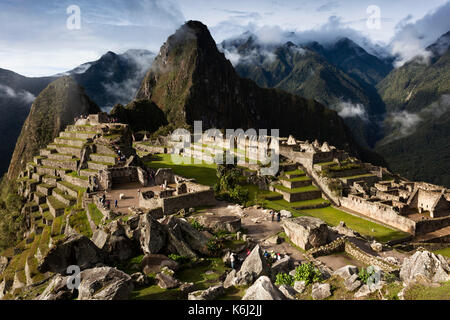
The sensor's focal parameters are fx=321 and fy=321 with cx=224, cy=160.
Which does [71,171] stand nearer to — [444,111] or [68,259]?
[68,259]

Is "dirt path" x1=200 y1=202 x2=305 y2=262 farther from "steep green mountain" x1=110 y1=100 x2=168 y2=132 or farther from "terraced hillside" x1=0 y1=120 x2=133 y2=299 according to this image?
"steep green mountain" x1=110 y1=100 x2=168 y2=132

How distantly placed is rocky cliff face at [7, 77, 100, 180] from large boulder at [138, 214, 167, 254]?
345ft

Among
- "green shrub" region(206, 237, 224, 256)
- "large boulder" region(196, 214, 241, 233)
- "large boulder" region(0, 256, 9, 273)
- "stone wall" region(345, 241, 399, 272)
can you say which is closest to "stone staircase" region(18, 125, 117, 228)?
"large boulder" region(0, 256, 9, 273)

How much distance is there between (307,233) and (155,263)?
693 cm

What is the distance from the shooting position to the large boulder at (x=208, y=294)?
28.2 ft

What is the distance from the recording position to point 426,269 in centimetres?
961

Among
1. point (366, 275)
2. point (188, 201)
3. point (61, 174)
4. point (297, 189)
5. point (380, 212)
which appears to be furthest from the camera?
point (297, 189)

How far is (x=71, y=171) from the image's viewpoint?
33.5 metres

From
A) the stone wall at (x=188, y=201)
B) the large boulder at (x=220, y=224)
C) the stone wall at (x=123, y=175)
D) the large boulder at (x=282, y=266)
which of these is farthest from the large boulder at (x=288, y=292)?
the stone wall at (x=123, y=175)

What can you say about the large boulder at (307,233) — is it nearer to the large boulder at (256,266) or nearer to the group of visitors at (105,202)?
the large boulder at (256,266)

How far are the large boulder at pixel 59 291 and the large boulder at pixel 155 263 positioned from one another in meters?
2.39

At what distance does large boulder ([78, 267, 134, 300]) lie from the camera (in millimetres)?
8453

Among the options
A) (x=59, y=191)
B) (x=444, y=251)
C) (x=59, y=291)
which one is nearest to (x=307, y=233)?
(x=59, y=291)

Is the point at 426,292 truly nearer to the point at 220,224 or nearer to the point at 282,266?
the point at 282,266
